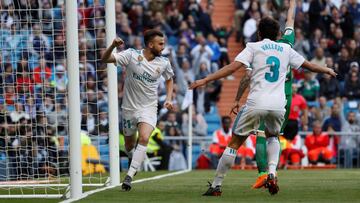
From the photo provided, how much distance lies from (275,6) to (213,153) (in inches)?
288

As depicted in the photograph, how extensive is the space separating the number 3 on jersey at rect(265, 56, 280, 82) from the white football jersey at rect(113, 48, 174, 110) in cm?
246

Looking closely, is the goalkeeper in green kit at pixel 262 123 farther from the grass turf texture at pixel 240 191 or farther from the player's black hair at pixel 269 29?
the player's black hair at pixel 269 29

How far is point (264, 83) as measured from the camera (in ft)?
43.2

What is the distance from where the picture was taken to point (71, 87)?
1335 centimetres

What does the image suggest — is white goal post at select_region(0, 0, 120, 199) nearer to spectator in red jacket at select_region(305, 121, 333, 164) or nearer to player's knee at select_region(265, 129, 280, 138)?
player's knee at select_region(265, 129, 280, 138)

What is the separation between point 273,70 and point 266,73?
3.5 inches

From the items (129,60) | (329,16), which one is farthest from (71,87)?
(329,16)

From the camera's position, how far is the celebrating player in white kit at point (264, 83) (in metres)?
13.2

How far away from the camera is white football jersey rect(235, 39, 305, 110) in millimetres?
13148

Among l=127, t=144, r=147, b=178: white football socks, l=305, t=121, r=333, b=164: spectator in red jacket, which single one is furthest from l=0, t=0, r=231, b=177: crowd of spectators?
l=305, t=121, r=333, b=164: spectator in red jacket

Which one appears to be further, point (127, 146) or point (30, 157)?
point (30, 157)

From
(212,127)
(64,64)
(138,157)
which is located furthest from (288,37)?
(212,127)

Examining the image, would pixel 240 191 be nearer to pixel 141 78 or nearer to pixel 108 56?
pixel 141 78

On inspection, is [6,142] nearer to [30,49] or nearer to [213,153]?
[30,49]
